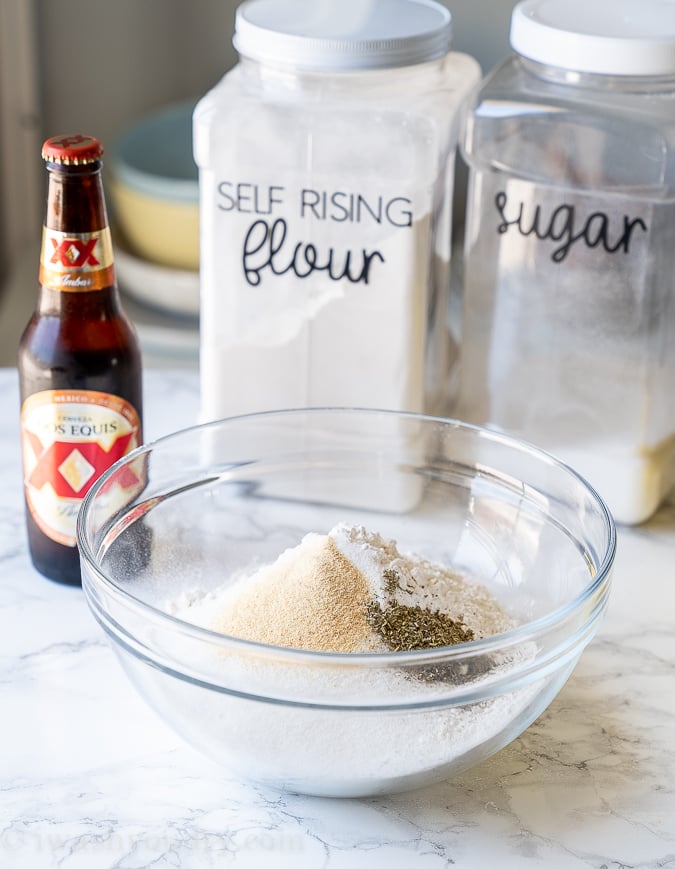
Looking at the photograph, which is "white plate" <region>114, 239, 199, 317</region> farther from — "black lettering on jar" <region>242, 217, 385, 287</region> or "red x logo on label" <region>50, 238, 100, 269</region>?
"red x logo on label" <region>50, 238, 100, 269</region>

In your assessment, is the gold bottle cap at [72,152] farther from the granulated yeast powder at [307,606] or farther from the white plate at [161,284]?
the white plate at [161,284]

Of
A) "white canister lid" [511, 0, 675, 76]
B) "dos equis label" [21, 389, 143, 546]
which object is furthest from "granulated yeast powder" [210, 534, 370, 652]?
"white canister lid" [511, 0, 675, 76]

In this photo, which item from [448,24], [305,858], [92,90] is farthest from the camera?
[92,90]

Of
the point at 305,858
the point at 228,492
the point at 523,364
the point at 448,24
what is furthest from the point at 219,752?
the point at 448,24

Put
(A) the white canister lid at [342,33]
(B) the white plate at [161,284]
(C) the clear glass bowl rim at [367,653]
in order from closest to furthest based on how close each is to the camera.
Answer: (C) the clear glass bowl rim at [367,653]
(A) the white canister lid at [342,33]
(B) the white plate at [161,284]

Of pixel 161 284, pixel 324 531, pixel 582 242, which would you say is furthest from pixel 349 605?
pixel 161 284

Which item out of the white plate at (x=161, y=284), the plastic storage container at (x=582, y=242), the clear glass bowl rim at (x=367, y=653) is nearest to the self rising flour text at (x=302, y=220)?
the plastic storage container at (x=582, y=242)

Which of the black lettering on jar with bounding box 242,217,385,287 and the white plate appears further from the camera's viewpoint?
the white plate

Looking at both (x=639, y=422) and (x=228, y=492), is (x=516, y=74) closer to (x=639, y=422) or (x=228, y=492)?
(x=639, y=422)
